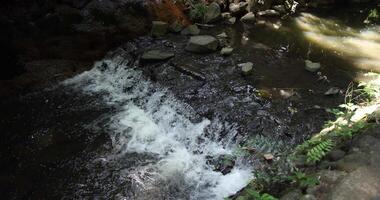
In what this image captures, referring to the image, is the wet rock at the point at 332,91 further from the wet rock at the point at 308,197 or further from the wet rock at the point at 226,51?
the wet rock at the point at 308,197

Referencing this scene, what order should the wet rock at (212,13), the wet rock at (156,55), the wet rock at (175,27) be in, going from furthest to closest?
the wet rock at (212,13), the wet rock at (175,27), the wet rock at (156,55)

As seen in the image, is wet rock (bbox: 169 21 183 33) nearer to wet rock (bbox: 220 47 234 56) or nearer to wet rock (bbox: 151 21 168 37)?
wet rock (bbox: 151 21 168 37)

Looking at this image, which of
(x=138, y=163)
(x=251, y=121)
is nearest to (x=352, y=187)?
(x=251, y=121)

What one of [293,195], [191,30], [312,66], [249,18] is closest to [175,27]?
[191,30]

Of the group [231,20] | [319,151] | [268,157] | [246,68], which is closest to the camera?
Answer: [319,151]

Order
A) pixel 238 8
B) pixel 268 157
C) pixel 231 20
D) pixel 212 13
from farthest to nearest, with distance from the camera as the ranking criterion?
1. pixel 238 8
2. pixel 231 20
3. pixel 212 13
4. pixel 268 157

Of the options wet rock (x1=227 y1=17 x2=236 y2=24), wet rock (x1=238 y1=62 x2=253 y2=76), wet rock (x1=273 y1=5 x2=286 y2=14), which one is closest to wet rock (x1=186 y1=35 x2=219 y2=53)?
wet rock (x1=238 y1=62 x2=253 y2=76)

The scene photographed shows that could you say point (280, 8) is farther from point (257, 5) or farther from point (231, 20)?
point (231, 20)

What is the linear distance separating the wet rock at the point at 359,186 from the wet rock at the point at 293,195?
26 cm

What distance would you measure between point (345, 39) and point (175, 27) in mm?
3832

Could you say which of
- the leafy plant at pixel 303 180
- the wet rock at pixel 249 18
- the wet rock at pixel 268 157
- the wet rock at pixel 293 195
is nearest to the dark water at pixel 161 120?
the wet rock at pixel 268 157

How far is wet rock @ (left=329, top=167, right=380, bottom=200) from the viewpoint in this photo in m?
3.13

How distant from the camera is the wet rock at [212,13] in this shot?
9.05 meters

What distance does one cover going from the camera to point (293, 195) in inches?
131
